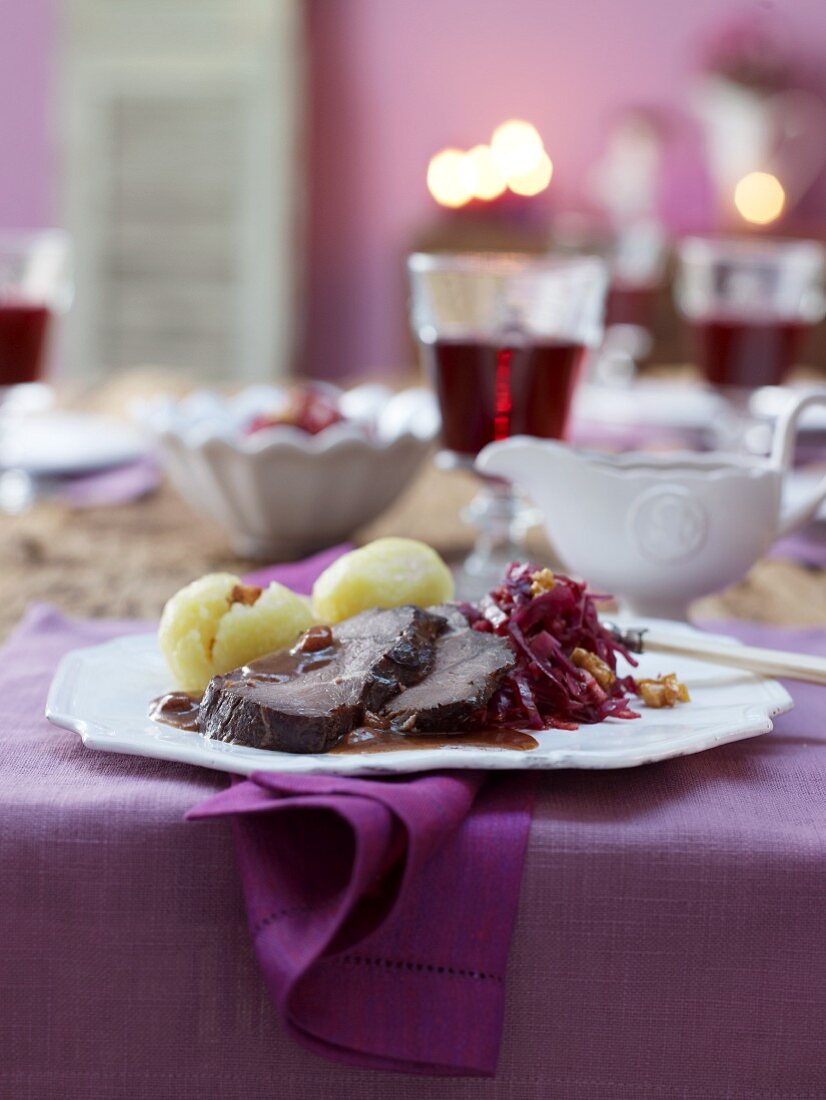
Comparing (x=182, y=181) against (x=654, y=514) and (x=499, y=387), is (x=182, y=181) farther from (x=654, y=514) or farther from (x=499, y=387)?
(x=654, y=514)

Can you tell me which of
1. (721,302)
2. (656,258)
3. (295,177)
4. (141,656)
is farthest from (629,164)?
(141,656)

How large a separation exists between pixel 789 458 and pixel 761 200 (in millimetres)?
5145

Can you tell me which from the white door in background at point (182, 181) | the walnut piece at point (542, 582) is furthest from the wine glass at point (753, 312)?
the white door in background at point (182, 181)

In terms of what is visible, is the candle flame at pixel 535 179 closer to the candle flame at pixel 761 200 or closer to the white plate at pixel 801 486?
the candle flame at pixel 761 200

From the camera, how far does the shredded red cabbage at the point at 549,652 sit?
0.96 m

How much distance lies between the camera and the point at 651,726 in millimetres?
945

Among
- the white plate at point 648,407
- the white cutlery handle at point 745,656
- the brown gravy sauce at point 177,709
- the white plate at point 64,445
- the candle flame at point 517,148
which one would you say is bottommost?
the white plate at point 64,445

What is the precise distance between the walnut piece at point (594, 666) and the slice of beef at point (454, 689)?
0.05m

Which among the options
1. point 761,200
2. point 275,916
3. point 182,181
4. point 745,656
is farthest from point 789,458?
point 182,181

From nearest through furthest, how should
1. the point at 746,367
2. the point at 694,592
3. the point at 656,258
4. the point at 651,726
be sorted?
the point at 651,726
the point at 694,592
the point at 746,367
the point at 656,258

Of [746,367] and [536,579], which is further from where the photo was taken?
[746,367]

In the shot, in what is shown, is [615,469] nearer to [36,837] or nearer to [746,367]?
[36,837]

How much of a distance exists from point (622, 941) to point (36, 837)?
1.18 ft

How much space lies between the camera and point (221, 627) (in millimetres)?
1049
